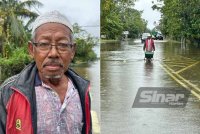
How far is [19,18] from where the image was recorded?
Result: 57.4 ft

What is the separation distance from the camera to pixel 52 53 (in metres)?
1.96

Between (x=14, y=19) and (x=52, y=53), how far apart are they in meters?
14.0

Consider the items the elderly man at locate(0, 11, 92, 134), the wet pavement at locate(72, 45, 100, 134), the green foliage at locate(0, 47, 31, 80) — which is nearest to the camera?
the elderly man at locate(0, 11, 92, 134)

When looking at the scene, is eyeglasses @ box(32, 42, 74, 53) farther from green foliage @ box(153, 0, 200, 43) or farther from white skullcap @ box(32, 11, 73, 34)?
green foliage @ box(153, 0, 200, 43)

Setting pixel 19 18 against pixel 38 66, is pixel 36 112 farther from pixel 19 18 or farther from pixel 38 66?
pixel 19 18

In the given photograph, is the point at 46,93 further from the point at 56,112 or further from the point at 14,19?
the point at 14,19

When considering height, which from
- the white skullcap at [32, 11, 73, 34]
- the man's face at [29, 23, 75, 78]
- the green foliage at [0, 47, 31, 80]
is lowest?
the green foliage at [0, 47, 31, 80]

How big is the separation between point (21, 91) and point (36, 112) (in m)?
0.11

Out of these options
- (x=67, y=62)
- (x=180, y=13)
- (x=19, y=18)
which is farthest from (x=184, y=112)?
(x=180, y=13)

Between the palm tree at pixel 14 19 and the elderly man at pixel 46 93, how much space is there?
12.4 m

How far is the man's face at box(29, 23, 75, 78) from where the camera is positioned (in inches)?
77.5

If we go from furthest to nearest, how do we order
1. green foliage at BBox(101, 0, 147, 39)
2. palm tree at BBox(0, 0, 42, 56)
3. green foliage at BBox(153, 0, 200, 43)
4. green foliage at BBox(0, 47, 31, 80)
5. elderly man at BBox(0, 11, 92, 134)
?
green foliage at BBox(153, 0, 200, 43) < green foliage at BBox(101, 0, 147, 39) < palm tree at BBox(0, 0, 42, 56) < green foliage at BBox(0, 47, 31, 80) < elderly man at BBox(0, 11, 92, 134)

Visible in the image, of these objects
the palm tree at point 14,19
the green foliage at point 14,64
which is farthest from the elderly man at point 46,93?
the palm tree at point 14,19

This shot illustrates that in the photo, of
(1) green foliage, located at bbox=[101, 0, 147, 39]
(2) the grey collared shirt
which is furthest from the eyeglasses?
(1) green foliage, located at bbox=[101, 0, 147, 39]
